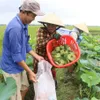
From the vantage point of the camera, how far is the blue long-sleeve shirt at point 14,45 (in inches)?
129

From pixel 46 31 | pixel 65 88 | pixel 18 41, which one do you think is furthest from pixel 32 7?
pixel 65 88

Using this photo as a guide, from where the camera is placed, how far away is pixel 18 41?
131 inches

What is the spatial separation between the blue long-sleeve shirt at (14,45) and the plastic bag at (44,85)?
0.23m

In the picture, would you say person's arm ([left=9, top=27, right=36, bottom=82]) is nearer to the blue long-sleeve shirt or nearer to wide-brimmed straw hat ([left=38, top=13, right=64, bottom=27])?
the blue long-sleeve shirt

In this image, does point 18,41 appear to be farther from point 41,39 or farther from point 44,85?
point 41,39

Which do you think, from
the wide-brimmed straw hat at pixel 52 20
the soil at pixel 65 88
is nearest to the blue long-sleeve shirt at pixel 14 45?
the wide-brimmed straw hat at pixel 52 20

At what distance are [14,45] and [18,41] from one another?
0.06 meters

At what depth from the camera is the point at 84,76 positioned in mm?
4391

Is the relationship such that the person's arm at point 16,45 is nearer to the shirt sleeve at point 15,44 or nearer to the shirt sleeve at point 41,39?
the shirt sleeve at point 15,44

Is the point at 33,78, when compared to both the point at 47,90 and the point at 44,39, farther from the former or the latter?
the point at 44,39

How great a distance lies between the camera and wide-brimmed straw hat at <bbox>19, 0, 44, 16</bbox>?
3.32m

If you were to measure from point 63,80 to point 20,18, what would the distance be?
8.20 ft

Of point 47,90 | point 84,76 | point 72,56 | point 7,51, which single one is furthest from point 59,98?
point 7,51

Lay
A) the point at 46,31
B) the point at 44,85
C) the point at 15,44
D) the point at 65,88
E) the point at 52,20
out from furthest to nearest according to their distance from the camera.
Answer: the point at 65,88 < the point at 46,31 < the point at 52,20 < the point at 44,85 < the point at 15,44
